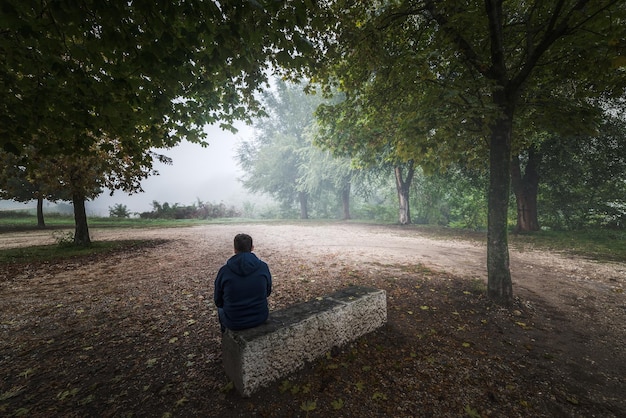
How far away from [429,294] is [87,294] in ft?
25.4

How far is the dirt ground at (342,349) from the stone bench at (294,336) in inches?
5.9

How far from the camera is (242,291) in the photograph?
9.96 ft

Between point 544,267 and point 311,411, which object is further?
point 544,267

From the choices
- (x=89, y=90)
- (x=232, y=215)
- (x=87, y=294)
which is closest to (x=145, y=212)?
(x=232, y=215)

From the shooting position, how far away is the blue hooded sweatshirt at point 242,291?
9.95 ft

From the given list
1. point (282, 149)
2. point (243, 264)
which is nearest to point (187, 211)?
point (282, 149)

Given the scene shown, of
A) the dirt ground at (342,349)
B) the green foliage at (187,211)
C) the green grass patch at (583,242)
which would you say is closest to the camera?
the dirt ground at (342,349)

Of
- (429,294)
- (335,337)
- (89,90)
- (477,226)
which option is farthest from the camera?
(477,226)

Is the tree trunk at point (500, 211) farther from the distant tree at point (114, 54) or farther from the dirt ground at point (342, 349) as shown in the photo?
the distant tree at point (114, 54)

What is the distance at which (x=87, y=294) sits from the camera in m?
5.97

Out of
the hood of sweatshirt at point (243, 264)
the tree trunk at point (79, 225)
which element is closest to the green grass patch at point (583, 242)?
the hood of sweatshirt at point (243, 264)

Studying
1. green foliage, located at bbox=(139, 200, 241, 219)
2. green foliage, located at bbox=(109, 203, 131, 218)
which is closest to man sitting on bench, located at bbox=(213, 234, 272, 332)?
green foliage, located at bbox=(139, 200, 241, 219)

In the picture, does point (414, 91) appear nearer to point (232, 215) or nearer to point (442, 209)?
point (442, 209)

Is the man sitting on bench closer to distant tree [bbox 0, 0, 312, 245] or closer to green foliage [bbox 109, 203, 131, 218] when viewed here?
distant tree [bbox 0, 0, 312, 245]
